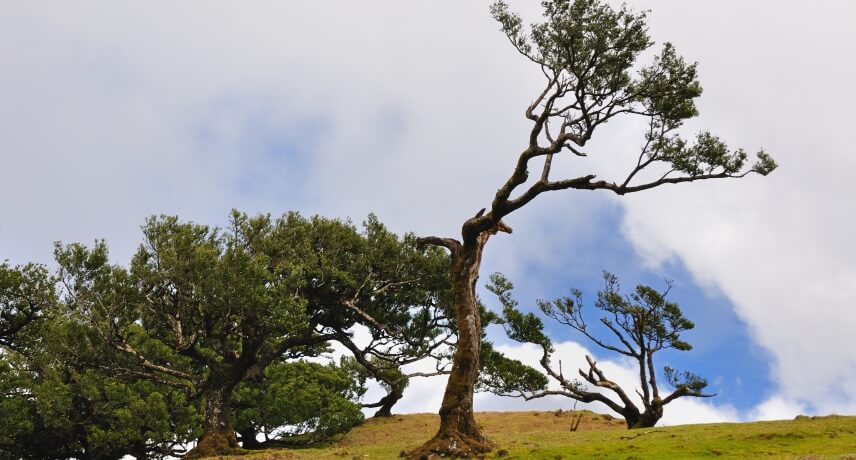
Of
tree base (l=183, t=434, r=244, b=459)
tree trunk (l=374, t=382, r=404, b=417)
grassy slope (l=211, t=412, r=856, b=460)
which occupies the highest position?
tree trunk (l=374, t=382, r=404, b=417)

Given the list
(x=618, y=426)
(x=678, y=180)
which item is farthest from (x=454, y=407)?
(x=618, y=426)

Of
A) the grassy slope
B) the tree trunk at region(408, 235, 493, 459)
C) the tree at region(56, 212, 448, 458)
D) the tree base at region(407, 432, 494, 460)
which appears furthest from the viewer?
the tree at region(56, 212, 448, 458)

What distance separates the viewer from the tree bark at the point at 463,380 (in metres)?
21.1

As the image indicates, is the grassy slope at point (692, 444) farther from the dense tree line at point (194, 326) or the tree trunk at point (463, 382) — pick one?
the dense tree line at point (194, 326)

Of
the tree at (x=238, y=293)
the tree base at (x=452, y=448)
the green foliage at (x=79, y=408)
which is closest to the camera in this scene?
the tree base at (x=452, y=448)

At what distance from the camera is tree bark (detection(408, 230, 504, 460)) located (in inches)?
829

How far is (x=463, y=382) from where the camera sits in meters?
22.2

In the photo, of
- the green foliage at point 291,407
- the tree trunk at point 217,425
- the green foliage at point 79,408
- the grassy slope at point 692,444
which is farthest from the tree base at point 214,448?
the green foliage at point 291,407

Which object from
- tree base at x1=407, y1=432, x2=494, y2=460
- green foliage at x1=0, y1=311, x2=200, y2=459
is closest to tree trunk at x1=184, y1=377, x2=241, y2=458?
green foliage at x1=0, y1=311, x2=200, y2=459

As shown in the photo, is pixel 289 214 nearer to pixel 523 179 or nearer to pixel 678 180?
pixel 523 179

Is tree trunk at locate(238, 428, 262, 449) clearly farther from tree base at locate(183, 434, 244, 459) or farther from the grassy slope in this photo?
the grassy slope

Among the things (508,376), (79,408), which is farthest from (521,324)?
(79,408)

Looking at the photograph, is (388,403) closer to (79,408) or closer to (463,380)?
(79,408)

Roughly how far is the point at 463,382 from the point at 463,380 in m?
0.07
